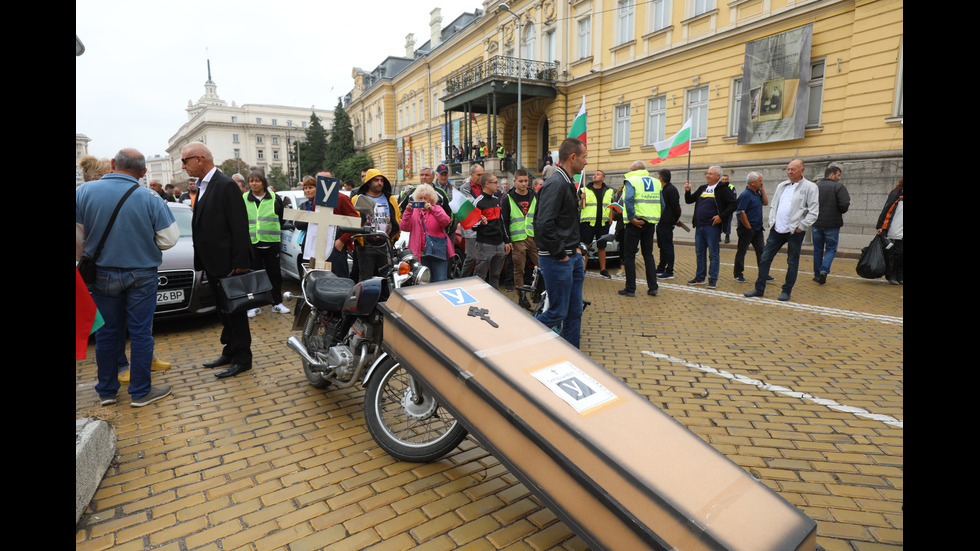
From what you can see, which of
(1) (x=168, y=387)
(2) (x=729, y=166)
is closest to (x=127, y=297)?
(1) (x=168, y=387)

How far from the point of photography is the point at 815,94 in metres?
16.2

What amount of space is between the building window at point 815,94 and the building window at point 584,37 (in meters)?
10.7

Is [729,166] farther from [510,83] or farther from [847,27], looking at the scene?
[510,83]

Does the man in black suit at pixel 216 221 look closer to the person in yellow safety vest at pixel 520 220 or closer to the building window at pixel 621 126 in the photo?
the person in yellow safety vest at pixel 520 220

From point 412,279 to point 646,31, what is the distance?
21531 mm

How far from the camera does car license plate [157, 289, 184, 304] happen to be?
18.7ft

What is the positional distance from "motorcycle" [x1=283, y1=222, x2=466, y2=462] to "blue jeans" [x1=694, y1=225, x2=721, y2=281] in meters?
6.29

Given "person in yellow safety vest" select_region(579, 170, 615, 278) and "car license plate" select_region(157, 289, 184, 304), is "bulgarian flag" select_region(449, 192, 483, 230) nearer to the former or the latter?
"person in yellow safety vest" select_region(579, 170, 615, 278)

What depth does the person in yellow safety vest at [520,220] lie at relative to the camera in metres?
7.45

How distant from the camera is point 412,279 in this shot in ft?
11.8

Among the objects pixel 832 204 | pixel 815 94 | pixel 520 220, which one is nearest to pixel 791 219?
pixel 832 204

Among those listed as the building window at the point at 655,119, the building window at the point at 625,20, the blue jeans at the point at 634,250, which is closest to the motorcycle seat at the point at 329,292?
the blue jeans at the point at 634,250
